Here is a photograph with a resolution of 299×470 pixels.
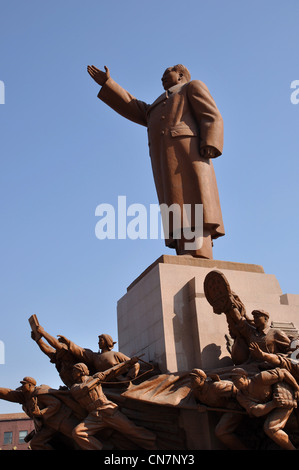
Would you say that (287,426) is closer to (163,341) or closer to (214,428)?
(214,428)

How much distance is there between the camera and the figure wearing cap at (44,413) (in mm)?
6836

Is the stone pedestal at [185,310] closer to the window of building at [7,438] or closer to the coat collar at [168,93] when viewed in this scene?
the coat collar at [168,93]

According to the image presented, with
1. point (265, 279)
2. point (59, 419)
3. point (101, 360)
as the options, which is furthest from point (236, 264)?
point (59, 419)

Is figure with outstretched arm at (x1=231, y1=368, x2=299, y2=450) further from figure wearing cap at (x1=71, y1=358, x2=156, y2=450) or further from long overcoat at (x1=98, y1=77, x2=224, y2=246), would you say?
long overcoat at (x1=98, y1=77, x2=224, y2=246)

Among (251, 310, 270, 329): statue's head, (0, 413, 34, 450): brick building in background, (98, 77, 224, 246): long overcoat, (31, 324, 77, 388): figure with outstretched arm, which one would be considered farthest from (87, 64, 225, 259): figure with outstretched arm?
(0, 413, 34, 450): brick building in background

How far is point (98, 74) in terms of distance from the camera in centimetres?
1057

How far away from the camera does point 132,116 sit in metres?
10.6

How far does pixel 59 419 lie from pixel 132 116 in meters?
6.01

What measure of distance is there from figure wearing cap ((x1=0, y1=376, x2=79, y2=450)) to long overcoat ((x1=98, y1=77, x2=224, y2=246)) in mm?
3514

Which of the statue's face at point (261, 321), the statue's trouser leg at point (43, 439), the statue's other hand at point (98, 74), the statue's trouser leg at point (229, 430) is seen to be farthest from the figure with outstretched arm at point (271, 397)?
the statue's other hand at point (98, 74)

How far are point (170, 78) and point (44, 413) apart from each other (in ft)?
21.2

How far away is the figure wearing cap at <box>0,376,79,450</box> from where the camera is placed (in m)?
6.84

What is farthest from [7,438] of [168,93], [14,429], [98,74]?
[168,93]

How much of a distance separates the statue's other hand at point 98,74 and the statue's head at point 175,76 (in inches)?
43.3
